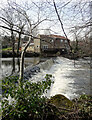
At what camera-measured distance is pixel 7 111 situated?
5.68ft

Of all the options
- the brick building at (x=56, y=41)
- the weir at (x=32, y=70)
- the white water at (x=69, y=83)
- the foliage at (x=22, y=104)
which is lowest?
the white water at (x=69, y=83)

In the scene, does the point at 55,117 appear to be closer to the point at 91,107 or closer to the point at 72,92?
the point at 91,107

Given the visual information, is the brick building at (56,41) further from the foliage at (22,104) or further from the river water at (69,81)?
the river water at (69,81)

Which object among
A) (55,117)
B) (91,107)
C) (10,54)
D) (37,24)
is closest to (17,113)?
(55,117)

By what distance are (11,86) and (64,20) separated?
1.66 m

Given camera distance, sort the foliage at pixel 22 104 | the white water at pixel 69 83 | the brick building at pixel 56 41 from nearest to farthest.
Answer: the foliage at pixel 22 104, the brick building at pixel 56 41, the white water at pixel 69 83

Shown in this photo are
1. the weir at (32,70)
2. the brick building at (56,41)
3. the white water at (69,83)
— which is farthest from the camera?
the weir at (32,70)

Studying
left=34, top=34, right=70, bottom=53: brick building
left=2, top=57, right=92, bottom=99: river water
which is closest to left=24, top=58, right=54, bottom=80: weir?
left=2, top=57, right=92, bottom=99: river water

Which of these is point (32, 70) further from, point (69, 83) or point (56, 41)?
point (56, 41)

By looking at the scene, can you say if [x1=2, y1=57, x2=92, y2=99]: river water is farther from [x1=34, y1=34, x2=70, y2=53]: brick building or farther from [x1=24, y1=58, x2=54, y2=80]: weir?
[x1=34, y1=34, x2=70, y2=53]: brick building

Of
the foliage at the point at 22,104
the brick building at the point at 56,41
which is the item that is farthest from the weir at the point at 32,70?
the foliage at the point at 22,104

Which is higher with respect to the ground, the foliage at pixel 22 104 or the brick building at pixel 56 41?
the brick building at pixel 56 41

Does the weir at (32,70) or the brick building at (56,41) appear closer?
the brick building at (56,41)

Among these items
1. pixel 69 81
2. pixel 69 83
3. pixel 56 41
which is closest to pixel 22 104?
pixel 56 41
